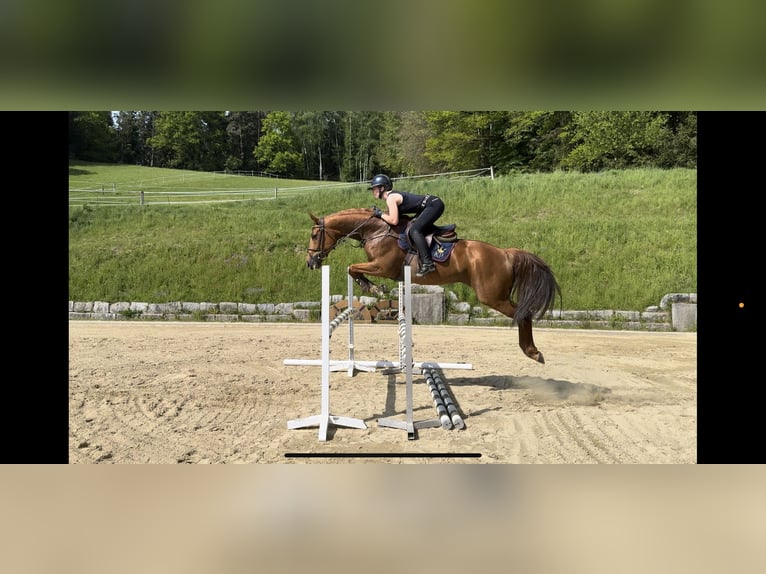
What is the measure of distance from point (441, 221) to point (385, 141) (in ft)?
25.1

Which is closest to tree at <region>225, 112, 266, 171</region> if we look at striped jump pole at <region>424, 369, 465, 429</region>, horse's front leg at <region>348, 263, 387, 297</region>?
horse's front leg at <region>348, 263, 387, 297</region>

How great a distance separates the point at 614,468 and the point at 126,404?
386 cm

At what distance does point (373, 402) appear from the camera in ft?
16.3

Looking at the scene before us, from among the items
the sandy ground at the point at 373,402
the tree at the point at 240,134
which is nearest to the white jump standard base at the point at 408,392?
the sandy ground at the point at 373,402

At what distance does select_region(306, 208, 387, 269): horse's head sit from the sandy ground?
1294 millimetres

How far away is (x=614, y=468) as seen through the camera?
12.0 feet

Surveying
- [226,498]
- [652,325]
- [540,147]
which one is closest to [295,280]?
[652,325]

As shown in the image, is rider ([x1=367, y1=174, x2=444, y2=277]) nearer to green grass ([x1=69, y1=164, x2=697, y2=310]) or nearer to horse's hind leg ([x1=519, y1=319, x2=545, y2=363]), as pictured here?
horse's hind leg ([x1=519, y1=319, x2=545, y2=363])

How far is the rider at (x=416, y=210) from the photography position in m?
5.11

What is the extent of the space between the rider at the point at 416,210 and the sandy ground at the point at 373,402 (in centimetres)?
129

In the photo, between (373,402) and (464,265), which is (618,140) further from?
(373,402)

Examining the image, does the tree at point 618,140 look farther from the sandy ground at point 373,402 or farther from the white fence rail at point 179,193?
the sandy ground at point 373,402
